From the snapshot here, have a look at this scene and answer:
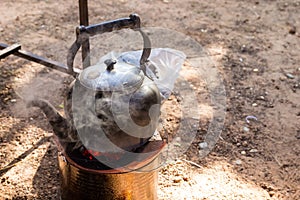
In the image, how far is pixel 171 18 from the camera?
5227 millimetres

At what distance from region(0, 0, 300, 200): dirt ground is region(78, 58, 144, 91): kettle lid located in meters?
1.04

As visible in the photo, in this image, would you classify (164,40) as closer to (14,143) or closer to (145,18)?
(145,18)

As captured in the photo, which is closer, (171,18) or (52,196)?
(52,196)

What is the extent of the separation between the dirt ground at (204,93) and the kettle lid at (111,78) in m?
1.04

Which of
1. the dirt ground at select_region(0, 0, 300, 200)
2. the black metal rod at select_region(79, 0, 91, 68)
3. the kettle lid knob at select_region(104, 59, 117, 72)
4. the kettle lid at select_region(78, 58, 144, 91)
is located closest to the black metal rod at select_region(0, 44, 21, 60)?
the dirt ground at select_region(0, 0, 300, 200)

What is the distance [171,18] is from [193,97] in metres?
1.65

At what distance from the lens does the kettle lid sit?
205 cm

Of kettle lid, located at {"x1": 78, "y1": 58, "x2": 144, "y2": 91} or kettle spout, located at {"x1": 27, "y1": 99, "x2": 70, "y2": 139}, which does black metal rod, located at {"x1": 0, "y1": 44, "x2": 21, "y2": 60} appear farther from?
kettle lid, located at {"x1": 78, "y1": 58, "x2": 144, "y2": 91}

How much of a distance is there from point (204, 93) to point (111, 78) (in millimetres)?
1997

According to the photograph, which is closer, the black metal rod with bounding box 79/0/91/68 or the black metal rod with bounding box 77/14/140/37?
the black metal rod with bounding box 77/14/140/37

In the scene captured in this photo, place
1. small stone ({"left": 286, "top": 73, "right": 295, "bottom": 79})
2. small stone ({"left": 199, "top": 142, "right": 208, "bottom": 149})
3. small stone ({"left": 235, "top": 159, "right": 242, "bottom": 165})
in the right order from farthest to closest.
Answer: small stone ({"left": 286, "top": 73, "right": 295, "bottom": 79}) < small stone ({"left": 199, "top": 142, "right": 208, "bottom": 149}) < small stone ({"left": 235, "top": 159, "right": 242, "bottom": 165})

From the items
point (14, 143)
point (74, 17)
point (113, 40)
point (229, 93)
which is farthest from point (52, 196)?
point (74, 17)

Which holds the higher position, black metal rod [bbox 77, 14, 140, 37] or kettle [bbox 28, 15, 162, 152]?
black metal rod [bbox 77, 14, 140, 37]

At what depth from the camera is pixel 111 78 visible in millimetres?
2066
